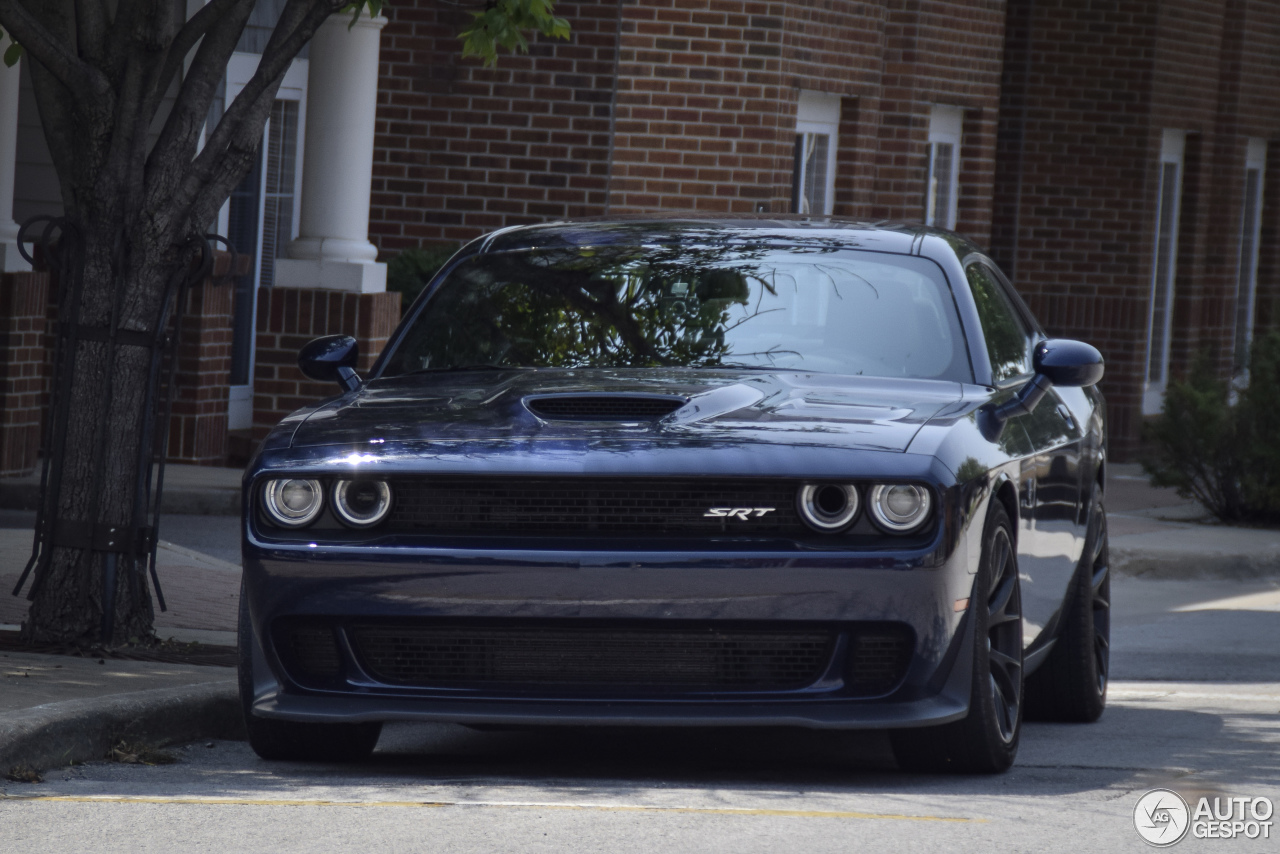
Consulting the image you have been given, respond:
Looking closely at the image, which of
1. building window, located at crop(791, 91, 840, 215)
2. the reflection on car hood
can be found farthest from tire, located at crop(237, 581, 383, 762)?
building window, located at crop(791, 91, 840, 215)

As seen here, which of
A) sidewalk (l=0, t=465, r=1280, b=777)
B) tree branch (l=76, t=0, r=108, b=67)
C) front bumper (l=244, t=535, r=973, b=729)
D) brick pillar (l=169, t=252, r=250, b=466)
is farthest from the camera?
brick pillar (l=169, t=252, r=250, b=466)

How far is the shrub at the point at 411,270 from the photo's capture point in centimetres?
1391

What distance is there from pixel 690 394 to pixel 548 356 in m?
0.82

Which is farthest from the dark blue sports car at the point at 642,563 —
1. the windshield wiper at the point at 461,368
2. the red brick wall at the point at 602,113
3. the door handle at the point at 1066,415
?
the red brick wall at the point at 602,113

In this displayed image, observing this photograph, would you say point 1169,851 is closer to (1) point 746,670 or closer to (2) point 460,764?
(1) point 746,670

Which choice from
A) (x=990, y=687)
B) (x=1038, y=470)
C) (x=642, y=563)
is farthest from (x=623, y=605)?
(x=1038, y=470)

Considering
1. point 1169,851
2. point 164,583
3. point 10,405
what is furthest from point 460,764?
point 10,405

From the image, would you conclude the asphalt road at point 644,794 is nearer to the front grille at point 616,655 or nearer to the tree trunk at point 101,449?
the front grille at point 616,655

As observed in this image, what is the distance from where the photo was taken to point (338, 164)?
13.3m

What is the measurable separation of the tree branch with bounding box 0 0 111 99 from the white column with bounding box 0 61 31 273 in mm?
4448

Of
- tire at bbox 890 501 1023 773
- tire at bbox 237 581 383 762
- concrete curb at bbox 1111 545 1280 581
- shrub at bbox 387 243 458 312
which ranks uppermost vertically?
shrub at bbox 387 243 458 312

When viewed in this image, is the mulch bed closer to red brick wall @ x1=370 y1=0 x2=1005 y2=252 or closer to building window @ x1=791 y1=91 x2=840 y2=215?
red brick wall @ x1=370 y1=0 x2=1005 y2=252

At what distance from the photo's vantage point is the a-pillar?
13.2m

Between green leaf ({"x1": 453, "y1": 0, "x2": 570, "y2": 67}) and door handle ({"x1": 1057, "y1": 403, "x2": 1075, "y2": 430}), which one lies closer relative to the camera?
door handle ({"x1": 1057, "y1": 403, "x2": 1075, "y2": 430})
